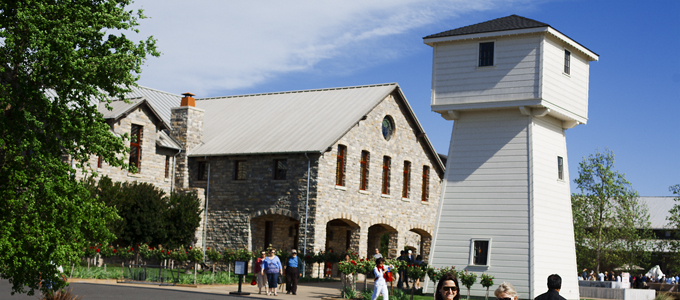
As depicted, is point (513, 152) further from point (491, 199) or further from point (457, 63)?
point (457, 63)

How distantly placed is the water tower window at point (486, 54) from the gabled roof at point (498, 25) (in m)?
0.53

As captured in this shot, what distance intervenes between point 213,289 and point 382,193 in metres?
13.0

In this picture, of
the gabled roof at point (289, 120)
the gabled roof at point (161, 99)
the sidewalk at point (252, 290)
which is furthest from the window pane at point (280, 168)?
the gabled roof at point (161, 99)

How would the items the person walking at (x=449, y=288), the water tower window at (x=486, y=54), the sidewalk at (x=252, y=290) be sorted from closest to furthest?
the person walking at (x=449, y=288) < the sidewalk at (x=252, y=290) < the water tower window at (x=486, y=54)

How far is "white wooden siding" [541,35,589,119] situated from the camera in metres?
24.7

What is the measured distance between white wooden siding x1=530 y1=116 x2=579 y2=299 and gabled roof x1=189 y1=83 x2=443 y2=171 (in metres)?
9.93

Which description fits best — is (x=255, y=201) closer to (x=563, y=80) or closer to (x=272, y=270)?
(x=272, y=270)

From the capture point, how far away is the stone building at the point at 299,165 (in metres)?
32.4

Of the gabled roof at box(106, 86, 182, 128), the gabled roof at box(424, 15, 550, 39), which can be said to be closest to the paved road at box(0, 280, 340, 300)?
the gabled roof at box(424, 15, 550, 39)

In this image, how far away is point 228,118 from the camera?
39094mm

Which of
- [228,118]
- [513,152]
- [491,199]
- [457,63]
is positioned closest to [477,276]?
[491,199]

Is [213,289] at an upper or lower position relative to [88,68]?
lower

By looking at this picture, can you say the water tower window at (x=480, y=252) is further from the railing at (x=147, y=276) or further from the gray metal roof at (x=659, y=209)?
the gray metal roof at (x=659, y=209)

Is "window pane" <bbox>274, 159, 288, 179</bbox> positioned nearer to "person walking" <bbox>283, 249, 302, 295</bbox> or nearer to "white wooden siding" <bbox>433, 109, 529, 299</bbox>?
"person walking" <bbox>283, 249, 302, 295</bbox>
